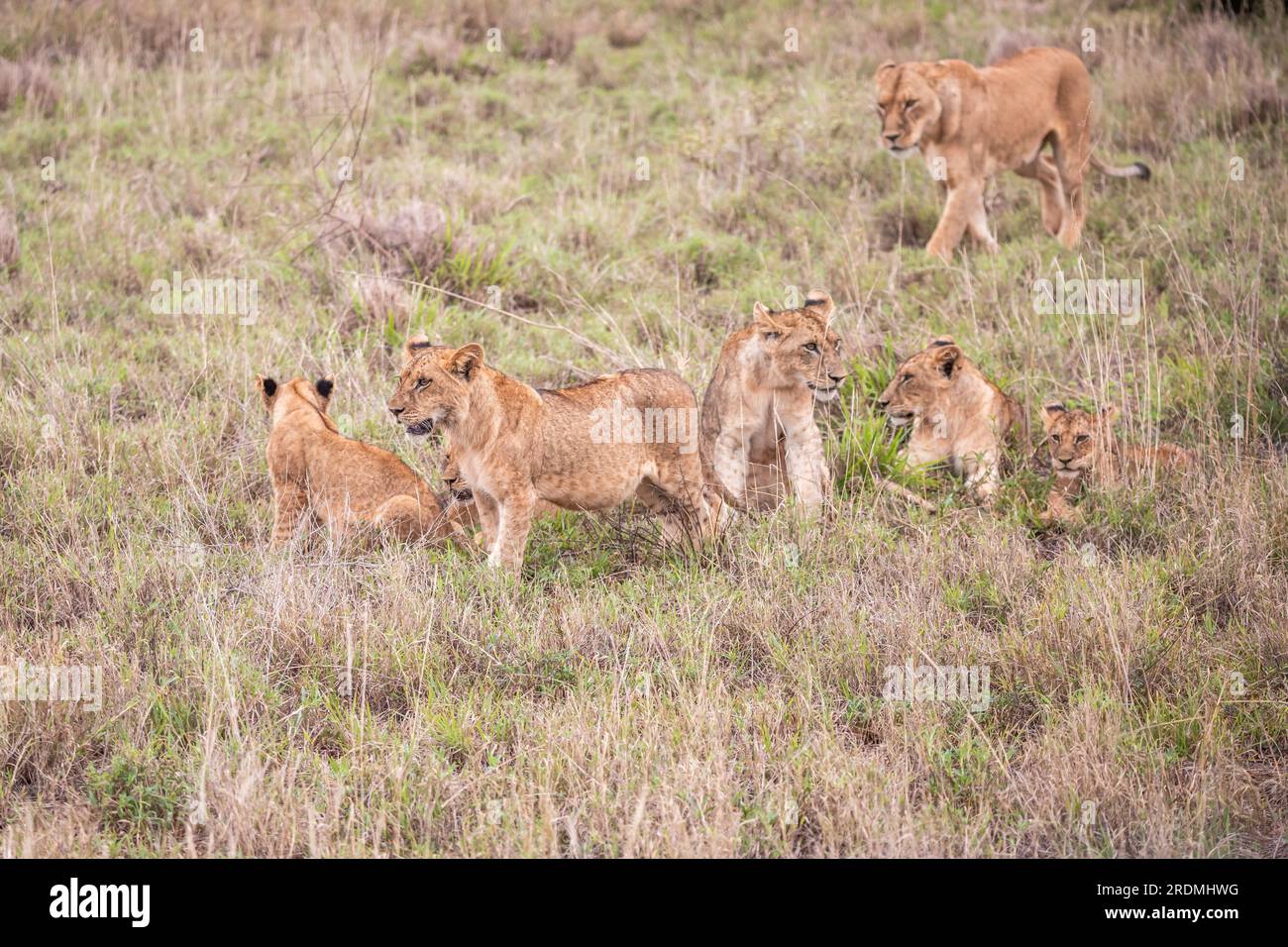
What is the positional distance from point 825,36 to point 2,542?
1221cm

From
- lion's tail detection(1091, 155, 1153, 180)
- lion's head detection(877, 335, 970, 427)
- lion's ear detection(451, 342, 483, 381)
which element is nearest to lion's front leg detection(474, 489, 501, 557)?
lion's ear detection(451, 342, 483, 381)

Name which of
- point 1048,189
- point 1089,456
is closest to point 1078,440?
point 1089,456

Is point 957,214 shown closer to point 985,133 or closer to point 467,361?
point 985,133

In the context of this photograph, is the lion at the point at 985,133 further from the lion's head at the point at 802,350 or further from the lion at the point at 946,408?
the lion's head at the point at 802,350

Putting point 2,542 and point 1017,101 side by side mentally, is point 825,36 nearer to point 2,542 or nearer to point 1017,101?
point 1017,101

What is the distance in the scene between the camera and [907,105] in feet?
36.2

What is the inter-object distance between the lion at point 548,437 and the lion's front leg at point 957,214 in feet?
14.6

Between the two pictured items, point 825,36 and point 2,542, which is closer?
point 2,542

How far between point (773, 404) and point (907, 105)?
4456 millimetres

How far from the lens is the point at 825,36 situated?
16219 mm

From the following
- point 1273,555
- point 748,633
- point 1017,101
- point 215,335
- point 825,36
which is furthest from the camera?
point 825,36

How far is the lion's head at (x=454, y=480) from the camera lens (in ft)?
22.8

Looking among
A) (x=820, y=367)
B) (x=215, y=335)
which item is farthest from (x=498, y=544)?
(x=215, y=335)

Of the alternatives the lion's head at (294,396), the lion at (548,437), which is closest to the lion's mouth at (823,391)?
the lion at (548,437)
